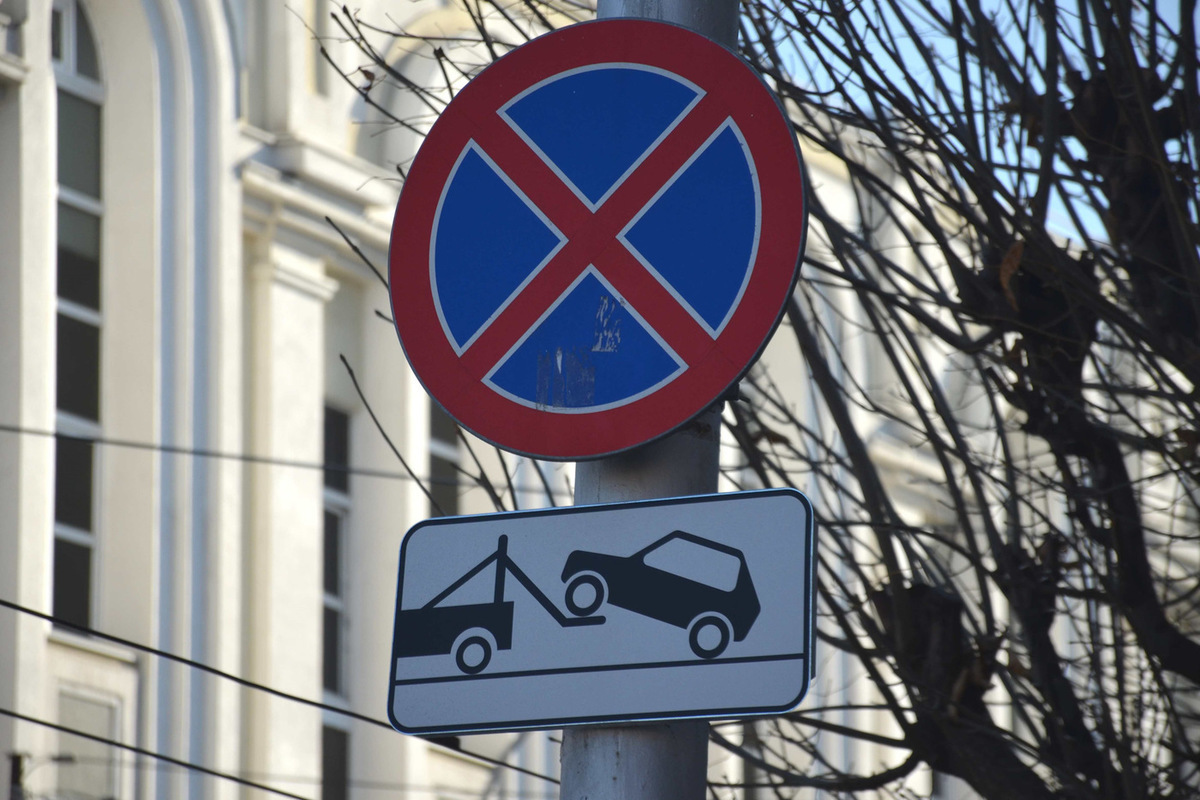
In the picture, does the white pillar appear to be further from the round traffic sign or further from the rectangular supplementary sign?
the rectangular supplementary sign

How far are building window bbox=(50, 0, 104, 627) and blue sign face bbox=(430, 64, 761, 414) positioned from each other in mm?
8209

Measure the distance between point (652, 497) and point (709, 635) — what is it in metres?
0.23

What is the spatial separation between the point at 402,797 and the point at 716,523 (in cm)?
1028

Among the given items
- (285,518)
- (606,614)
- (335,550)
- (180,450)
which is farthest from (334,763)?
(606,614)

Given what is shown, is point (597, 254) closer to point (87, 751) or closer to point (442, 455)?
point (87, 751)

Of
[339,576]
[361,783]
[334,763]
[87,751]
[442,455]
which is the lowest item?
[87,751]

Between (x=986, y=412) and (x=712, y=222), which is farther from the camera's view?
(x=986, y=412)

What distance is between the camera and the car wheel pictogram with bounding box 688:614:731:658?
2258 millimetres

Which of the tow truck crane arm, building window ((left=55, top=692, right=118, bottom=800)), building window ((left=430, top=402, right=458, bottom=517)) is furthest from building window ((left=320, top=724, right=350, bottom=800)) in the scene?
the tow truck crane arm

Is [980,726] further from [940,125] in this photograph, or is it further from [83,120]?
[83,120]

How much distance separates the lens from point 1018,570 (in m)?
5.74

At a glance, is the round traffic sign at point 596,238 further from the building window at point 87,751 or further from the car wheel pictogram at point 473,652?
the building window at point 87,751

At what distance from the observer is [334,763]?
12273mm

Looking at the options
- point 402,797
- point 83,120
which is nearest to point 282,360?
point 83,120
